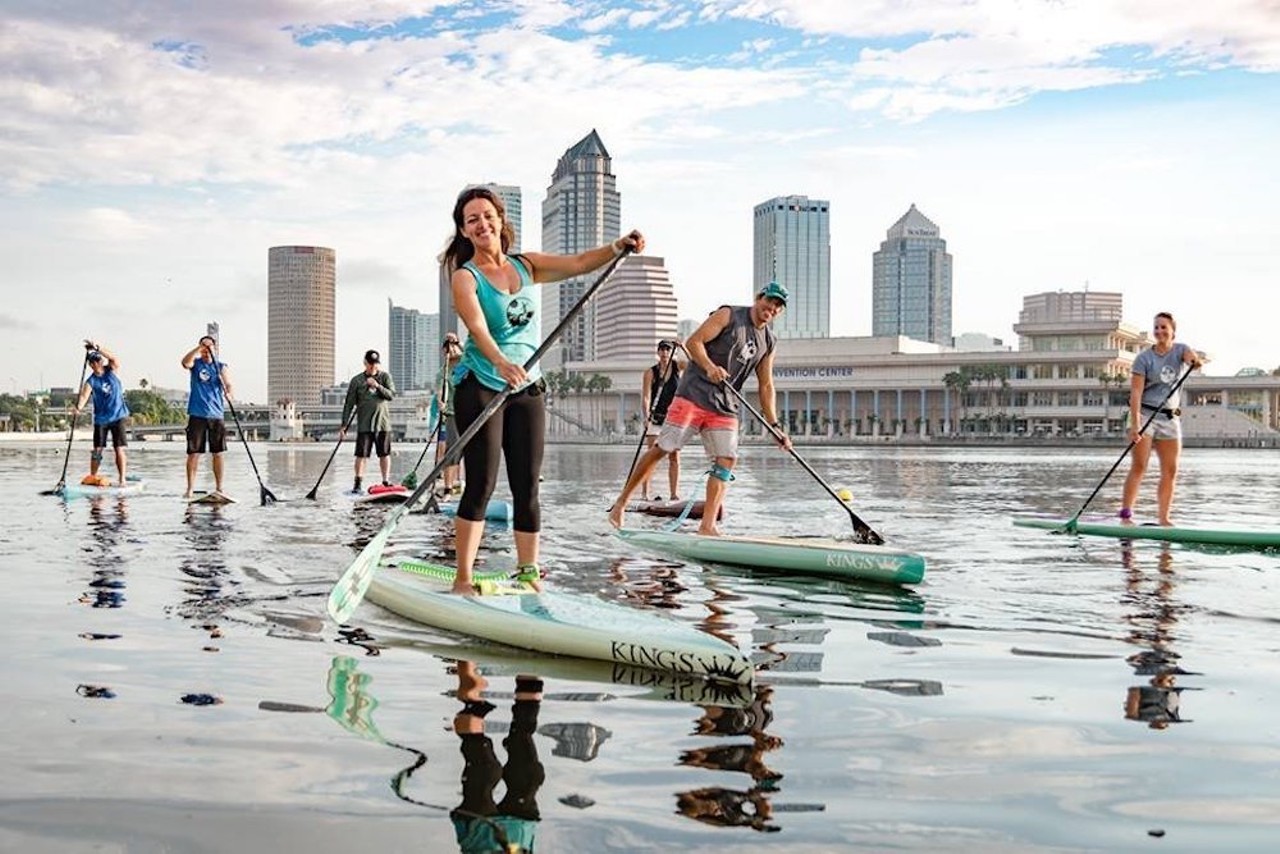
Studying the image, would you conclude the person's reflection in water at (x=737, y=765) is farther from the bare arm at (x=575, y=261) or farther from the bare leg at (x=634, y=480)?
the bare leg at (x=634, y=480)

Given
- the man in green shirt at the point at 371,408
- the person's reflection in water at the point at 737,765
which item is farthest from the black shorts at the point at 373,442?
the person's reflection in water at the point at 737,765

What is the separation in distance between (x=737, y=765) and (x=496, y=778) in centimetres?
76

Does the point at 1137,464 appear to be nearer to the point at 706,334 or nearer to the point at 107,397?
the point at 706,334

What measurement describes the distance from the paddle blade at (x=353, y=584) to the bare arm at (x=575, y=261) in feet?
5.55

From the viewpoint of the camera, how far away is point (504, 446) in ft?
22.8

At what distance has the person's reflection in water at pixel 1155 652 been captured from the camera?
4.68 metres

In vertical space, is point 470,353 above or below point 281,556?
above

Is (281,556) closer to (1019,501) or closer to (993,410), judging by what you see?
(1019,501)

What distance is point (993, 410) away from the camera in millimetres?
143625

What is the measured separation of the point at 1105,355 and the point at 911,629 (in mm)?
140858

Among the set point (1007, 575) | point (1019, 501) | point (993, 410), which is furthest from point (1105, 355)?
point (1007, 575)

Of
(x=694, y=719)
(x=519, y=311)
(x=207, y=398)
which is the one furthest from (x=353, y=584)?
(x=207, y=398)

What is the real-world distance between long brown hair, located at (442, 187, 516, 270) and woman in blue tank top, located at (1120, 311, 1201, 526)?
7656mm

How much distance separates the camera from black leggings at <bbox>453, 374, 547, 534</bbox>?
6.72 m
